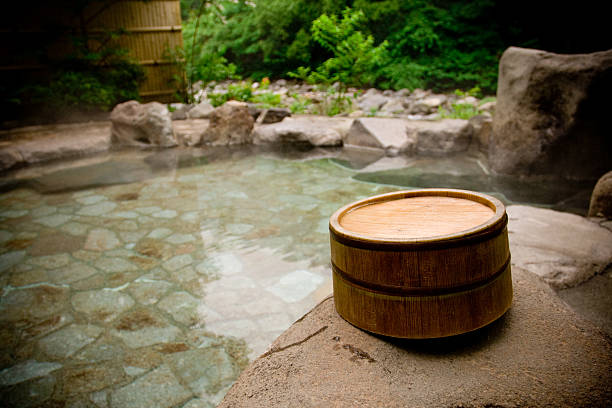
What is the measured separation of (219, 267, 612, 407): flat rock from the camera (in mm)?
1120

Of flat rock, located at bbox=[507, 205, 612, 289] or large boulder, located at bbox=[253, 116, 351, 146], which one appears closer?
Result: flat rock, located at bbox=[507, 205, 612, 289]

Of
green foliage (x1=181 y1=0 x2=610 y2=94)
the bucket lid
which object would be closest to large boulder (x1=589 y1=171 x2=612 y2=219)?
the bucket lid

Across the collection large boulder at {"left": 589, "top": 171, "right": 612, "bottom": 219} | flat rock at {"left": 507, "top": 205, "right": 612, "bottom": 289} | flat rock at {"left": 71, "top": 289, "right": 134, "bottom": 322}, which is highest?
large boulder at {"left": 589, "top": 171, "right": 612, "bottom": 219}

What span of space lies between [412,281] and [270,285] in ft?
6.38

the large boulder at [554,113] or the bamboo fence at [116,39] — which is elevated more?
the bamboo fence at [116,39]

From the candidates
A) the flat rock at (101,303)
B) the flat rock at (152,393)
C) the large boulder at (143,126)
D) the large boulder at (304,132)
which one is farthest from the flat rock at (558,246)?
the large boulder at (143,126)

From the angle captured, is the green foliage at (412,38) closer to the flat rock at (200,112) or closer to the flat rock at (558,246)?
the flat rock at (200,112)

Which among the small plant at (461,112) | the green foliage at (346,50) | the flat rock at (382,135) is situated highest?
the green foliage at (346,50)

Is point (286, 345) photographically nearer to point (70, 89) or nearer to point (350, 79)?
point (350, 79)

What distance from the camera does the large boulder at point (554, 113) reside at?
443 cm

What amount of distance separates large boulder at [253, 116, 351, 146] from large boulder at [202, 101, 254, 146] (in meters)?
0.23

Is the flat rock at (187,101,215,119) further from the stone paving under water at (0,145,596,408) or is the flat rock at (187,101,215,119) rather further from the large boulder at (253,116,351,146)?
the stone paving under water at (0,145,596,408)

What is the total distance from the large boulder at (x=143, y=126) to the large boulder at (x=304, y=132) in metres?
1.66

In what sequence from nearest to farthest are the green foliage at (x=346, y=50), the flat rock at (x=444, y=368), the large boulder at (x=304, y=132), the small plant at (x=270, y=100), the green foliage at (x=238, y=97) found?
the flat rock at (x=444, y=368), the large boulder at (x=304, y=132), the green foliage at (x=346, y=50), the small plant at (x=270, y=100), the green foliage at (x=238, y=97)
